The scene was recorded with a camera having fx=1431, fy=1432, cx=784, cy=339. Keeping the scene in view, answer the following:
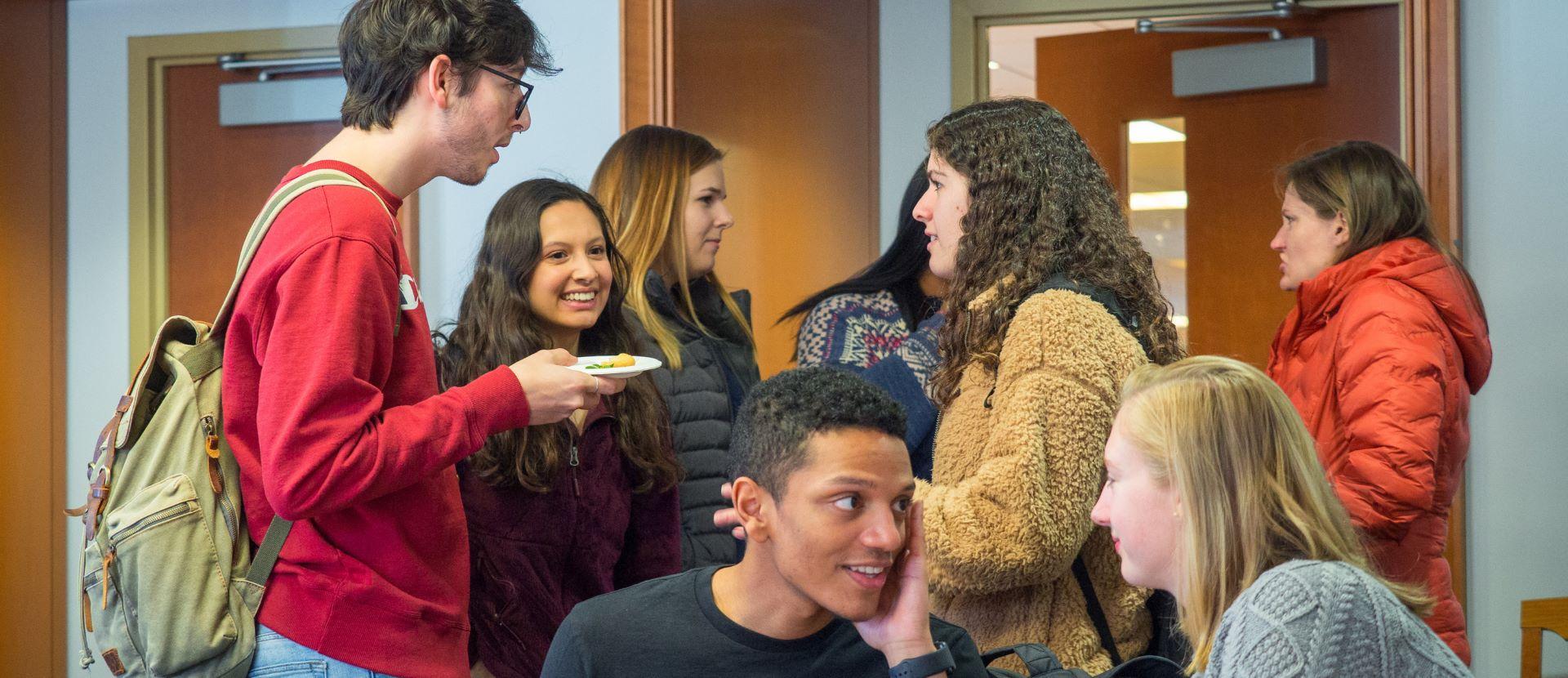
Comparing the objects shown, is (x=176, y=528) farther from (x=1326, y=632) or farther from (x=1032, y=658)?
(x=1326, y=632)

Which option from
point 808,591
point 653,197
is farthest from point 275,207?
point 653,197

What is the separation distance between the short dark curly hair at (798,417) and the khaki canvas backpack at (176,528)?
22.3 inches

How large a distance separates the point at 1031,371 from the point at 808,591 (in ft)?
1.57

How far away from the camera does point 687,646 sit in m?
1.64

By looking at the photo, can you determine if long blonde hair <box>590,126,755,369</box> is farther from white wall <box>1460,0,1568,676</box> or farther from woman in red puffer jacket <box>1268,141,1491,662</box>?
white wall <box>1460,0,1568,676</box>

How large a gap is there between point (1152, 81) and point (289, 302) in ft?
12.7

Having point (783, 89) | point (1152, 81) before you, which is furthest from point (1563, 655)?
point (783, 89)

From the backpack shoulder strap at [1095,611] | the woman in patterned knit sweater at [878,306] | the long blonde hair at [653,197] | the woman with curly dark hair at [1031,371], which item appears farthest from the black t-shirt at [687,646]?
the long blonde hair at [653,197]

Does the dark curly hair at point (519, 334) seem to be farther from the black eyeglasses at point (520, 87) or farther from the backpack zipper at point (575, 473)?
the black eyeglasses at point (520, 87)

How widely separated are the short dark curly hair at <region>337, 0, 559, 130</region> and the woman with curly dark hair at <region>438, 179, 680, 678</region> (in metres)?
0.68

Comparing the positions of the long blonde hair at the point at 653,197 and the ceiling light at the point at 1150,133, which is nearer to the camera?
the long blonde hair at the point at 653,197

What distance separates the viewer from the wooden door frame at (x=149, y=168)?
15.5 ft

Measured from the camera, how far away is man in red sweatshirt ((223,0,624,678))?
5.27 ft

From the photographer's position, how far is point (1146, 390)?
1712mm
